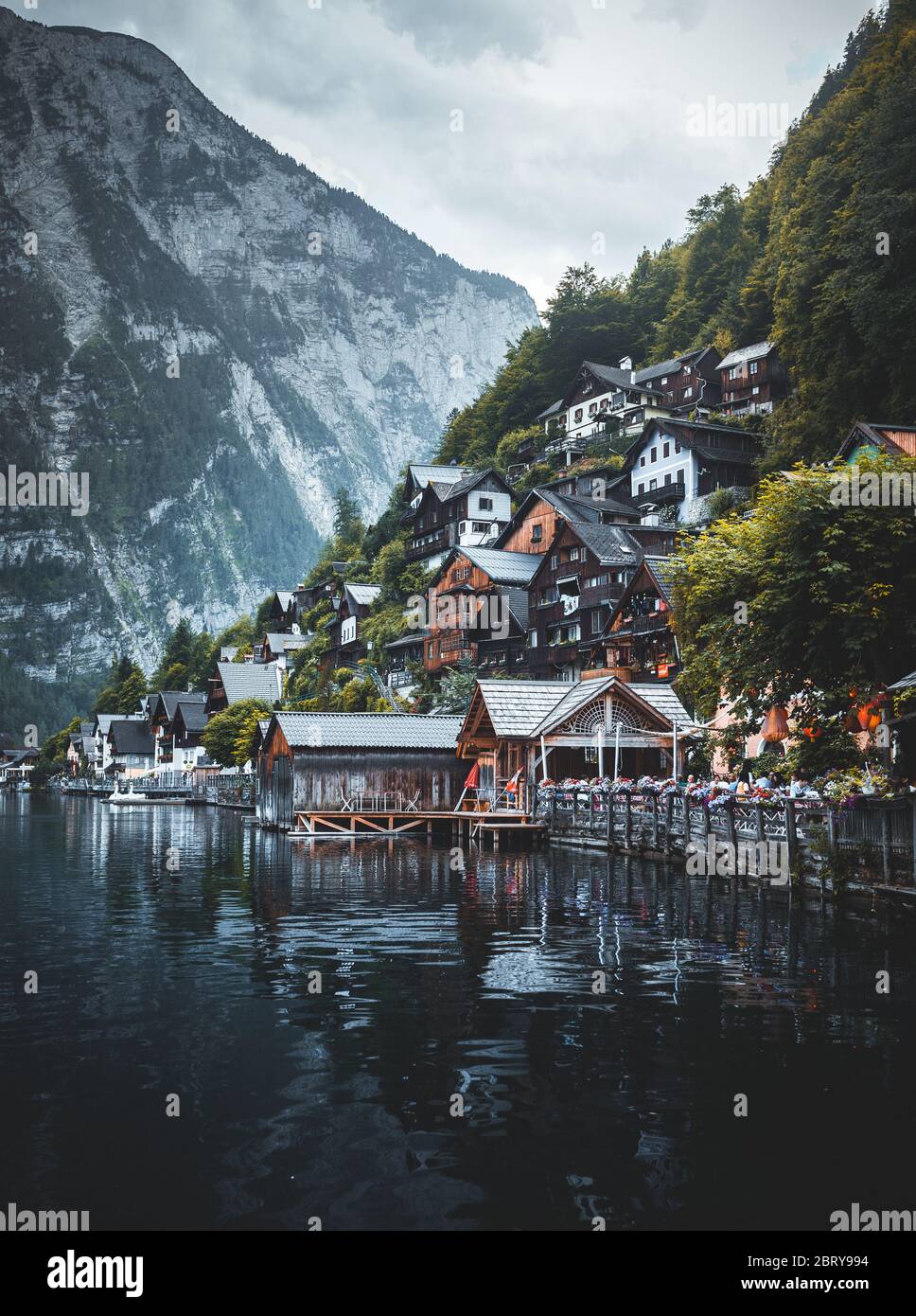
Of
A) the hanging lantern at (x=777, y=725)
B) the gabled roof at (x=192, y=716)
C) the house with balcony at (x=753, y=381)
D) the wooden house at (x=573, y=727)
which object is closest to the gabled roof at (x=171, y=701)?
the gabled roof at (x=192, y=716)

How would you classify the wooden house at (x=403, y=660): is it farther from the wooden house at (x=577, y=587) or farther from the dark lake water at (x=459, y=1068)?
the dark lake water at (x=459, y=1068)

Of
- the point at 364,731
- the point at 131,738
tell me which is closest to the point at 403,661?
the point at 364,731

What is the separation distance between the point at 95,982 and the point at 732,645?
17351 mm

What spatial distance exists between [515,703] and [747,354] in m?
54.2

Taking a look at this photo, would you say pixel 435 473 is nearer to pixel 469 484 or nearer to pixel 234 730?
pixel 469 484

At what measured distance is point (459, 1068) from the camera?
11.5 metres

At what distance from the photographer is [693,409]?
87.2m

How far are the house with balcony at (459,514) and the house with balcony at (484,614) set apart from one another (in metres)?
11.4

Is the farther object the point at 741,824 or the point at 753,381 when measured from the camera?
the point at 753,381

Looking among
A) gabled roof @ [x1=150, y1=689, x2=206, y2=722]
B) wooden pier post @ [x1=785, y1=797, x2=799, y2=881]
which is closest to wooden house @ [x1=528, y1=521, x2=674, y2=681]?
wooden pier post @ [x1=785, y1=797, x2=799, y2=881]

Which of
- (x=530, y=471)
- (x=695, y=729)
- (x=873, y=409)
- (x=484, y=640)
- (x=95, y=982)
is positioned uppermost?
(x=530, y=471)

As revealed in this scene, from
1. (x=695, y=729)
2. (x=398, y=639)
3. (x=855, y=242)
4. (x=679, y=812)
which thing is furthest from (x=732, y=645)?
(x=398, y=639)

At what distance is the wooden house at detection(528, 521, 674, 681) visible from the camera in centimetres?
6950
